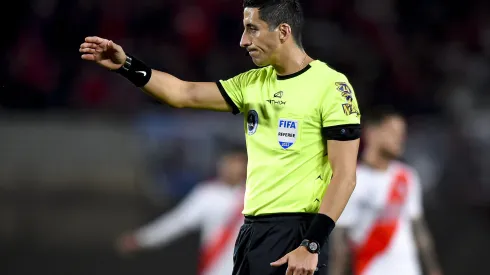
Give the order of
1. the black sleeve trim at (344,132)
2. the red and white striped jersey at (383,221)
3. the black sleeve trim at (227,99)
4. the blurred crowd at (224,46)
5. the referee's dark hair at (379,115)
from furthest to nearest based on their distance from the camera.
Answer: the blurred crowd at (224,46)
the referee's dark hair at (379,115)
the red and white striped jersey at (383,221)
the black sleeve trim at (227,99)
the black sleeve trim at (344,132)

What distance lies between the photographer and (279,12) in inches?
175

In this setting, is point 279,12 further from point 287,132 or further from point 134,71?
point 134,71

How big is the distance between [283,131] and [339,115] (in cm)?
28

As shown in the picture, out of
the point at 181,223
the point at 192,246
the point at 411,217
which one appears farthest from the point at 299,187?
the point at 192,246

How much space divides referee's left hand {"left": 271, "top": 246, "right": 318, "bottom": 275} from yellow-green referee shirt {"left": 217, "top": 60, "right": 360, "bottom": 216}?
0.29 m

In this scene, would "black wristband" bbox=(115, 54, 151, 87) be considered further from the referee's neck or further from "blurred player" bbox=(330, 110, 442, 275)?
"blurred player" bbox=(330, 110, 442, 275)

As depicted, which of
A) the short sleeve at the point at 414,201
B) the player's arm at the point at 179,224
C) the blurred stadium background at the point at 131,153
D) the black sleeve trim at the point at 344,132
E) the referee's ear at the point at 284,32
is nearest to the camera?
the black sleeve trim at the point at 344,132

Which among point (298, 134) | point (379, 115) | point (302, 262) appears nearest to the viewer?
point (302, 262)

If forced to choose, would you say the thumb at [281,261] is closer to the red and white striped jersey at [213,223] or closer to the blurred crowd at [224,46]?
the red and white striped jersey at [213,223]

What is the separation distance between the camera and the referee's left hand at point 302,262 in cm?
411

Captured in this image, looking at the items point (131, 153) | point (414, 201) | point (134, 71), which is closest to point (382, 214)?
point (414, 201)

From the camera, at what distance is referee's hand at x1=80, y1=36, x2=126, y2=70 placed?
14.3 feet

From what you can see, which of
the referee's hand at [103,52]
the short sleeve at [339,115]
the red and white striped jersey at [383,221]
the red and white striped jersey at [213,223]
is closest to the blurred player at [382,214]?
the red and white striped jersey at [383,221]

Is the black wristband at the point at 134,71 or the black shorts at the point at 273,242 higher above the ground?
the black wristband at the point at 134,71
